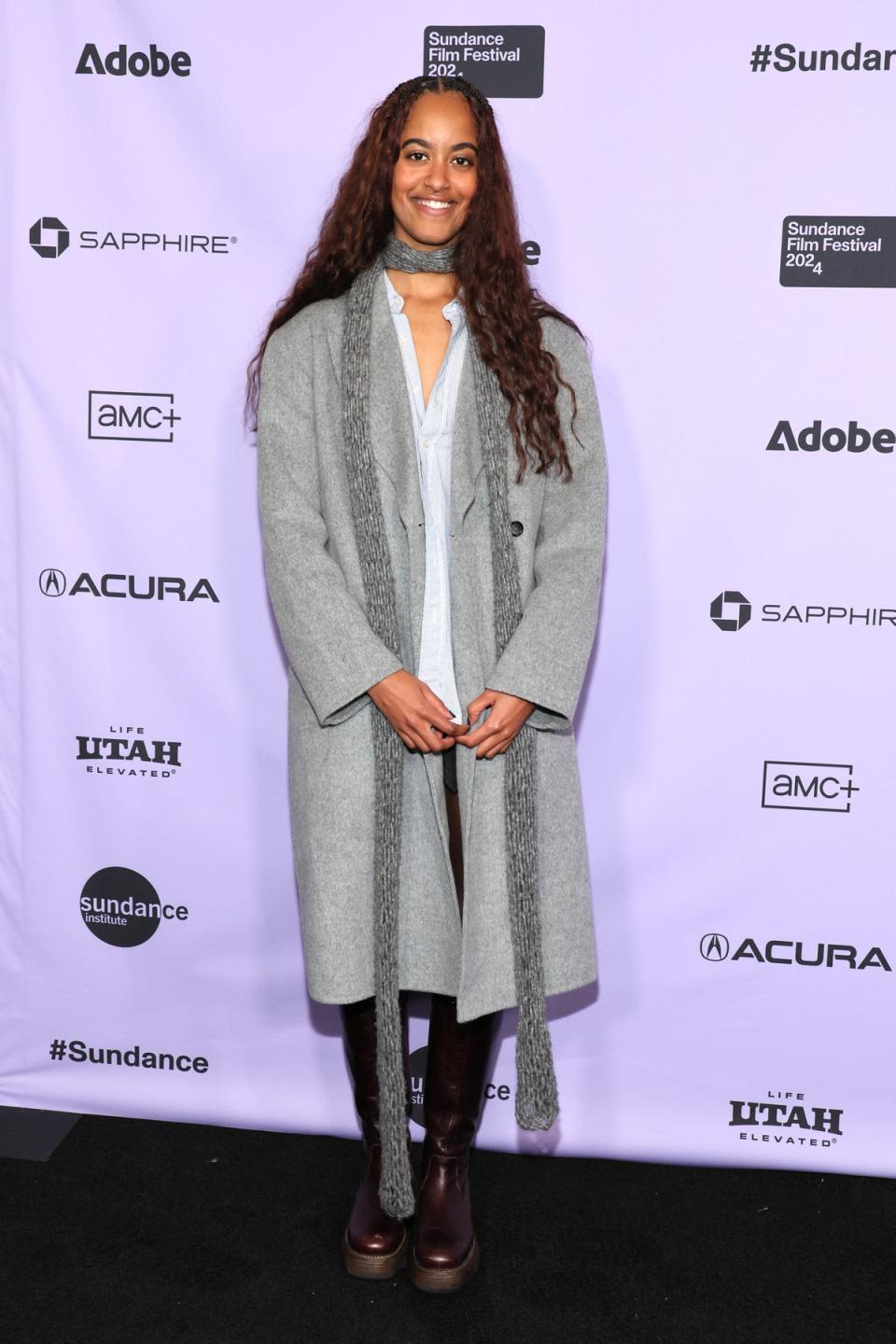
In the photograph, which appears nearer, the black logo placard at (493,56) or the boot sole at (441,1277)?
the boot sole at (441,1277)

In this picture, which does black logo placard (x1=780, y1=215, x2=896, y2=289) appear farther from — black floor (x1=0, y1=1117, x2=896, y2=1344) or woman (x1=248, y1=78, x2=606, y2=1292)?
black floor (x1=0, y1=1117, x2=896, y2=1344)

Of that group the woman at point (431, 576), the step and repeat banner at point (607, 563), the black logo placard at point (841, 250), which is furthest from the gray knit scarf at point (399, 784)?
the black logo placard at point (841, 250)

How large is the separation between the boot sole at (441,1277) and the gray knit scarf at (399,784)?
94 millimetres

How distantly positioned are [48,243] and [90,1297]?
1814mm

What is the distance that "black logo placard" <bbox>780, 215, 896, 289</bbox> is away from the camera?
2193 millimetres

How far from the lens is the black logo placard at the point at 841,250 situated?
2193mm

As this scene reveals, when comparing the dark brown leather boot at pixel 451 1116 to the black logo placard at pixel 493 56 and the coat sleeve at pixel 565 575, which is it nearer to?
the coat sleeve at pixel 565 575

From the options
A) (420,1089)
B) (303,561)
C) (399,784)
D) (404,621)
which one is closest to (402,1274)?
(420,1089)

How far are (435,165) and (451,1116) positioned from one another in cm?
151

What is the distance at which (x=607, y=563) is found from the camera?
2357 millimetres

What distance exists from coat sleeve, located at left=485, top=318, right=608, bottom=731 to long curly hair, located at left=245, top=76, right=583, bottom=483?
29 millimetres

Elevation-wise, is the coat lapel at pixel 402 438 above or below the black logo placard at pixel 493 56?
below

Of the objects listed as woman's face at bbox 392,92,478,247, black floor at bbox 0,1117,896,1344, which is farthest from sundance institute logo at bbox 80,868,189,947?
woman's face at bbox 392,92,478,247

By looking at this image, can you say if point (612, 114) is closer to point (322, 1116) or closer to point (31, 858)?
point (31, 858)
